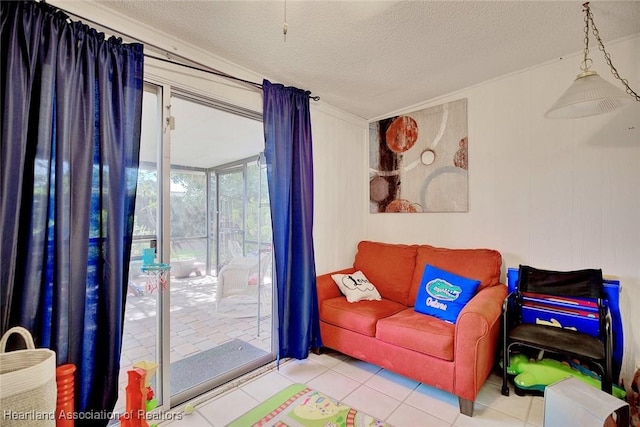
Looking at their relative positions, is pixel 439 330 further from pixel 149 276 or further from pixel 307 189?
pixel 149 276

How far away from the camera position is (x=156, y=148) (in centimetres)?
195

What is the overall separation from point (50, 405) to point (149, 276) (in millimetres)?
803

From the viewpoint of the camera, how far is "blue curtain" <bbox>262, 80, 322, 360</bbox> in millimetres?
2422

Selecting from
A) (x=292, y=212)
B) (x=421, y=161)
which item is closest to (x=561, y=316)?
(x=421, y=161)

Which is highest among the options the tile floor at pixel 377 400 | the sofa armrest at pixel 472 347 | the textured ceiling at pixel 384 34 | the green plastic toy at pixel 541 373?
the textured ceiling at pixel 384 34

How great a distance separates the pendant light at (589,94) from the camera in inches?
60.0

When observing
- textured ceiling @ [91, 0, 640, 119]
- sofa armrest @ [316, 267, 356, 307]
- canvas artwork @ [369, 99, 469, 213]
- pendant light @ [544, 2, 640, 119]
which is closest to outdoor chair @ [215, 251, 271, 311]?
sofa armrest @ [316, 267, 356, 307]

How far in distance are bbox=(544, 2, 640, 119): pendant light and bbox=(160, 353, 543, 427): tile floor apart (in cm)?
188

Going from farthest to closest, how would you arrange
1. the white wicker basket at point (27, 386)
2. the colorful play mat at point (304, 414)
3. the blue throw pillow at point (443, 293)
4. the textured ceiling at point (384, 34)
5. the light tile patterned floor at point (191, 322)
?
the blue throw pillow at point (443, 293)
the light tile patterned floor at point (191, 322)
the colorful play mat at point (304, 414)
the textured ceiling at point (384, 34)
the white wicker basket at point (27, 386)

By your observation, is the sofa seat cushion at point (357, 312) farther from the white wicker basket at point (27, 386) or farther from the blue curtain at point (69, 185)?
the white wicker basket at point (27, 386)

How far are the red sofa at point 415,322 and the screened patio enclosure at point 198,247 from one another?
731 millimetres

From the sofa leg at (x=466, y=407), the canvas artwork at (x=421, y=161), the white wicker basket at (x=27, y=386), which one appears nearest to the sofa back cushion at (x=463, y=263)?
the canvas artwork at (x=421, y=161)

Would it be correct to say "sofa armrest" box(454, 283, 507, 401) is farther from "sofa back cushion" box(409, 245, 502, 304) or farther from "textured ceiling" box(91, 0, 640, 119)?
"textured ceiling" box(91, 0, 640, 119)

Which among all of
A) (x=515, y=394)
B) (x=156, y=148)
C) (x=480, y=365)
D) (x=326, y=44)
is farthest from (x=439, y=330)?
(x=156, y=148)
